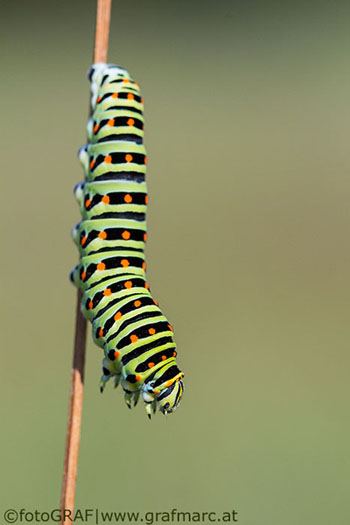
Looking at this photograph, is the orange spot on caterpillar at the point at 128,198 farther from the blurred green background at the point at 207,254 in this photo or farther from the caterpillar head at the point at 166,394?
the blurred green background at the point at 207,254

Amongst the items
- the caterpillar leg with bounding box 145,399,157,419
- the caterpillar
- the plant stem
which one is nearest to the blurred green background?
the caterpillar leg with bounding box 145,399,157,419

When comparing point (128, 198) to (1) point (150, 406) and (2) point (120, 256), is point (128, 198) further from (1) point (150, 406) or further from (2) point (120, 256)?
(1) point (150, 406)

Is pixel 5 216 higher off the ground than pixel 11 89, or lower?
lower

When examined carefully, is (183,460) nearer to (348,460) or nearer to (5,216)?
(348,460)

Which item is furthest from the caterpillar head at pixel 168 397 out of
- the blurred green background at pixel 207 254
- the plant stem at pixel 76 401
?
the blurred green background at pixel 207 254

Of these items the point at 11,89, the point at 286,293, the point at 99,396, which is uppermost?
the point at 11,89

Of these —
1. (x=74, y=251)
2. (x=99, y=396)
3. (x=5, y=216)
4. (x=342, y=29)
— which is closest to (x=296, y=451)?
(x=99, y=396)

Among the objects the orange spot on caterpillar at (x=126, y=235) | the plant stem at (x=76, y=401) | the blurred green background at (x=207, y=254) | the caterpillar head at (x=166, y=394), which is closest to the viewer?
the plant stem at (x=76, y=401)

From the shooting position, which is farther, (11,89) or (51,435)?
(11,89)
